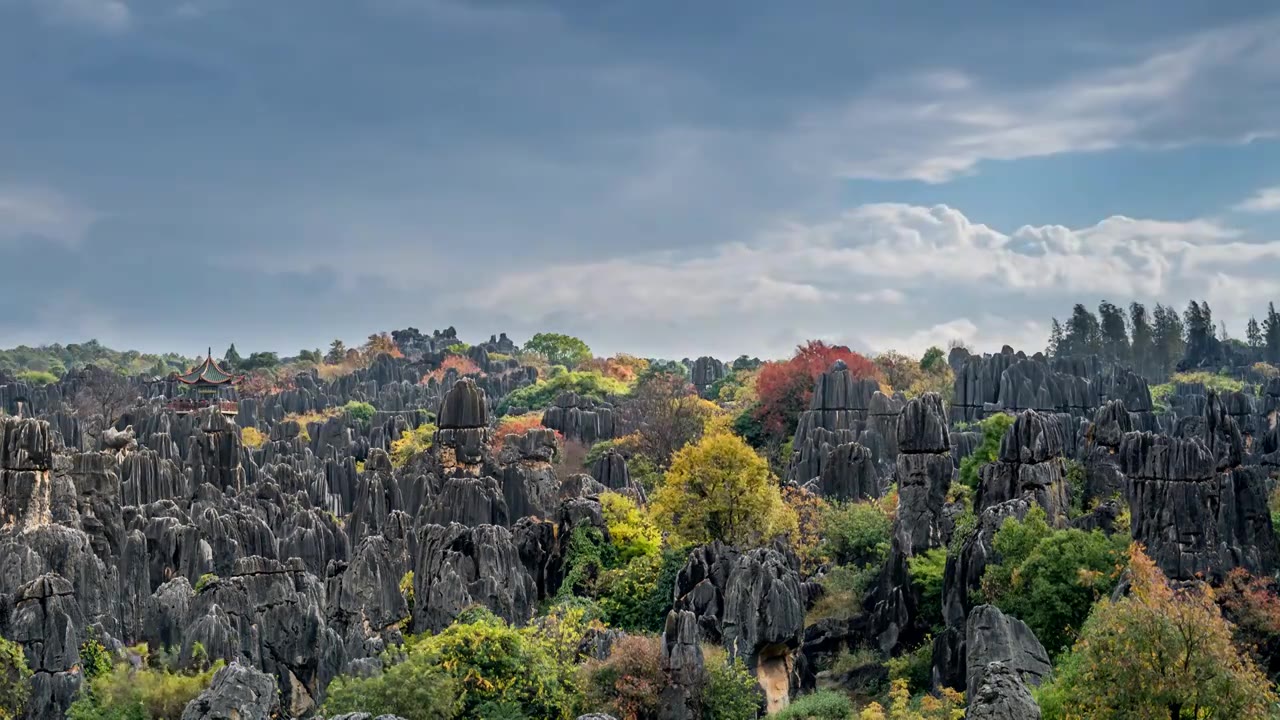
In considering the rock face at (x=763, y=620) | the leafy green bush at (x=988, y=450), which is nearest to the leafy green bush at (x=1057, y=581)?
Answer: the rock face at (x=763, y=620)

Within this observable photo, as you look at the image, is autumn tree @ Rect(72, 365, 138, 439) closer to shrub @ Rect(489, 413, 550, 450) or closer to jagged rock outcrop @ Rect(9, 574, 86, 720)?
shrub @ Rect(489, 413, 550, 450)

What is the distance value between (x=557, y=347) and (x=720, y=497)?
447 ft

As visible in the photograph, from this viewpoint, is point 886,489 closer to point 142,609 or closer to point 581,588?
point 581,588

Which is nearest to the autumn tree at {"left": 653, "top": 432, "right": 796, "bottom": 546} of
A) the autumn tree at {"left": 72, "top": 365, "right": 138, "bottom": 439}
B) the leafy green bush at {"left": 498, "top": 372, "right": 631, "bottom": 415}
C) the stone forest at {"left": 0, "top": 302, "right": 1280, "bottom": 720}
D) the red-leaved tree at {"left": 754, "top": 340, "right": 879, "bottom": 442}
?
the stone forest at {"left": 0, "top": 302, "right": 1280, "bottom": 720}

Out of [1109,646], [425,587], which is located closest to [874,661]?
[425,587]

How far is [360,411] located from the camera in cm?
12488

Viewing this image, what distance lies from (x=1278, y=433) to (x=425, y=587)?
3739 cm

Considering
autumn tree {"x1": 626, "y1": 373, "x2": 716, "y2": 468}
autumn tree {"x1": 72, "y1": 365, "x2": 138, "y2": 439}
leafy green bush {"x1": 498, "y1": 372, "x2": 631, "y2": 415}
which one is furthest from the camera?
leafy green bush {"x1": 498, "y1": 372, "x2": 631, "y2": 415}

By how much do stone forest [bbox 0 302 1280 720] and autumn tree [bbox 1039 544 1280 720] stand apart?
4 centimetres

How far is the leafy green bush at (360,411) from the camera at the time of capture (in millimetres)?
122025

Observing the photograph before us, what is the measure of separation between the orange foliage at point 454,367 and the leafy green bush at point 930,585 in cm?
11531

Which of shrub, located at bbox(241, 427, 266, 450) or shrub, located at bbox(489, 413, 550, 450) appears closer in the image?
shrub, located at bbox(489, 413, 550, 450)

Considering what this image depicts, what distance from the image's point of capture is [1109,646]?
20812mm

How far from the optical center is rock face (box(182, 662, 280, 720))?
2383 cm
